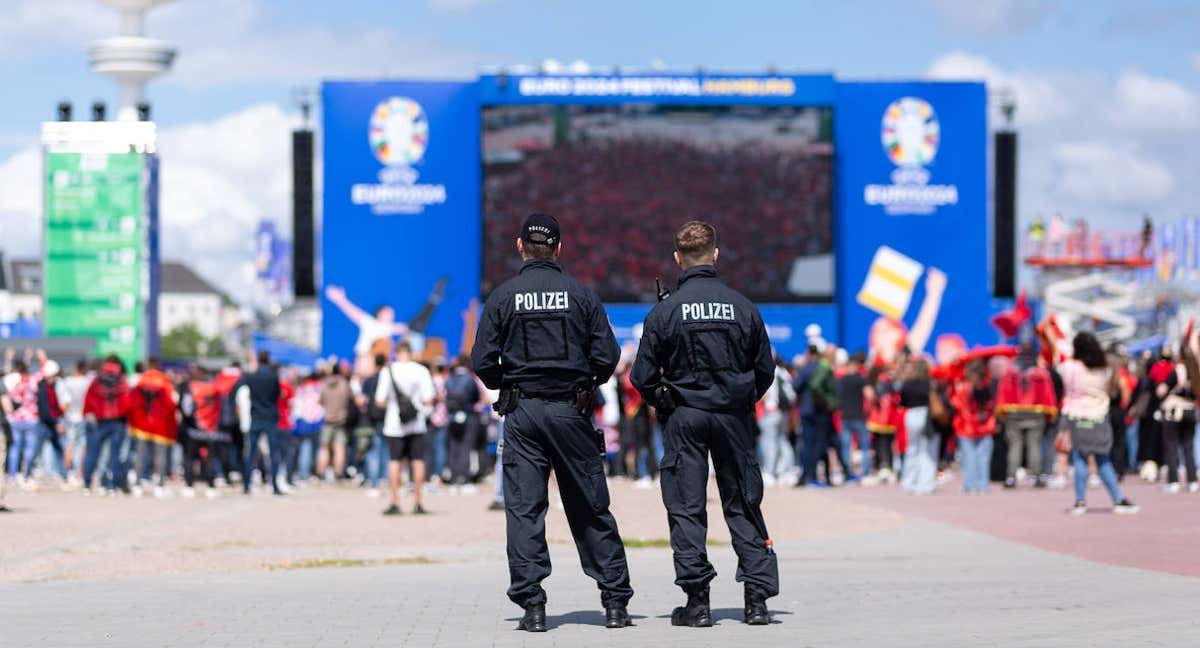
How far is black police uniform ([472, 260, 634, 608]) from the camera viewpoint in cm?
896

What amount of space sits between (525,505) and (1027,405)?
14.8 metres

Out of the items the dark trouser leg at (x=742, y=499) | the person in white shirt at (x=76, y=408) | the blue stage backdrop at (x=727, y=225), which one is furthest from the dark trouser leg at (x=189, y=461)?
the blue stage backdrop at (x=727, y=225)

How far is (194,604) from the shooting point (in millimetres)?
10375

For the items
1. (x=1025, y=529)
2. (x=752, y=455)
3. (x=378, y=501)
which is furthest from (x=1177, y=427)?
(x=752, y=455)

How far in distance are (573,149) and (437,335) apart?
15.2ft

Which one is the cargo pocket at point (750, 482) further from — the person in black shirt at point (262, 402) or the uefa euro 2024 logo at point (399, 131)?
the uefa euro 2024 logo at point (399, 131)

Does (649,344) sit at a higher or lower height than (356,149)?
lower

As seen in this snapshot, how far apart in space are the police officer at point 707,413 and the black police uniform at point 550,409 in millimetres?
261

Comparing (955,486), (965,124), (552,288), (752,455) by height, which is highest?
(965,124)

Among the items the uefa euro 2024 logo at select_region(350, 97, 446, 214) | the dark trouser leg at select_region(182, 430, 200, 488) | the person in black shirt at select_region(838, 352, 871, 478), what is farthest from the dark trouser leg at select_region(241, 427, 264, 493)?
the uefa euro 2024 logo at select_region(350, 97, 446, 214)

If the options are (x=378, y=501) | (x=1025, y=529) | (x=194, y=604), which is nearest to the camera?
(x=194, y=604)

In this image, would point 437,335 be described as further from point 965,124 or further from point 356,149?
point 965,124

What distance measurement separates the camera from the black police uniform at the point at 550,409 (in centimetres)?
896

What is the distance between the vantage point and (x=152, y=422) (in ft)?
76.3
